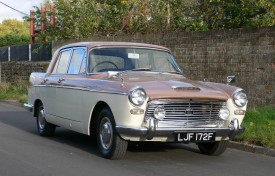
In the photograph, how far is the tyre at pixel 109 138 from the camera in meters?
7.19

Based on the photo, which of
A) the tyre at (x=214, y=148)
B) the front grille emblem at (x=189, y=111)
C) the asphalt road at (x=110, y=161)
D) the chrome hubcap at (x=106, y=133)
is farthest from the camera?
the tyre at (x=214, y=148)

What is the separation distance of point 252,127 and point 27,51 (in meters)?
15.9

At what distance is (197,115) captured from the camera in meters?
7.20

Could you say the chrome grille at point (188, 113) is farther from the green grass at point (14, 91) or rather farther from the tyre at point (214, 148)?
the green grass at point (14, 91)

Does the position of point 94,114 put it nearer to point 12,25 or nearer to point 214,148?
point 214,148

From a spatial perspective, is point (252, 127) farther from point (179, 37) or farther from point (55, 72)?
point (179, 37)

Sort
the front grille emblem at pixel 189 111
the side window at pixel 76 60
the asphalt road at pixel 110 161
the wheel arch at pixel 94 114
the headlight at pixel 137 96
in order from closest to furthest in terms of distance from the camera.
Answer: the asphalt road at pixel 110 161 → the headlight at pixel 137 96 → the front grille emblem at pixel 189 111 → the wheel arch at pixel 94 114 → the side window at pixel 76 60

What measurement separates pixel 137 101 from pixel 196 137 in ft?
3.24

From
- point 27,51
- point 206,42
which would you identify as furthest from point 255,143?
point 27,51

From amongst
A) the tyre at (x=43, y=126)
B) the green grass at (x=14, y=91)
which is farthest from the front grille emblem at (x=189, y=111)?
the green grass at (x=14, y=91)

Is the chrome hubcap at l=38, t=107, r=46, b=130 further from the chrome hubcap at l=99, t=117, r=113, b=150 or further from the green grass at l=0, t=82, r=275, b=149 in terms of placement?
the green grass at l=0, t=82, r=275, b=149

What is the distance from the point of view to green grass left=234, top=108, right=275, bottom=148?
28.3 ft

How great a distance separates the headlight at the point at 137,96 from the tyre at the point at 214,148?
1.72 meters

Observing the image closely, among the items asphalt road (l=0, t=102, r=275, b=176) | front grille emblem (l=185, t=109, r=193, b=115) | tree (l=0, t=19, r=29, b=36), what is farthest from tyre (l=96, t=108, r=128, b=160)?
tree (l=0, t=19, r=29, b=36)
